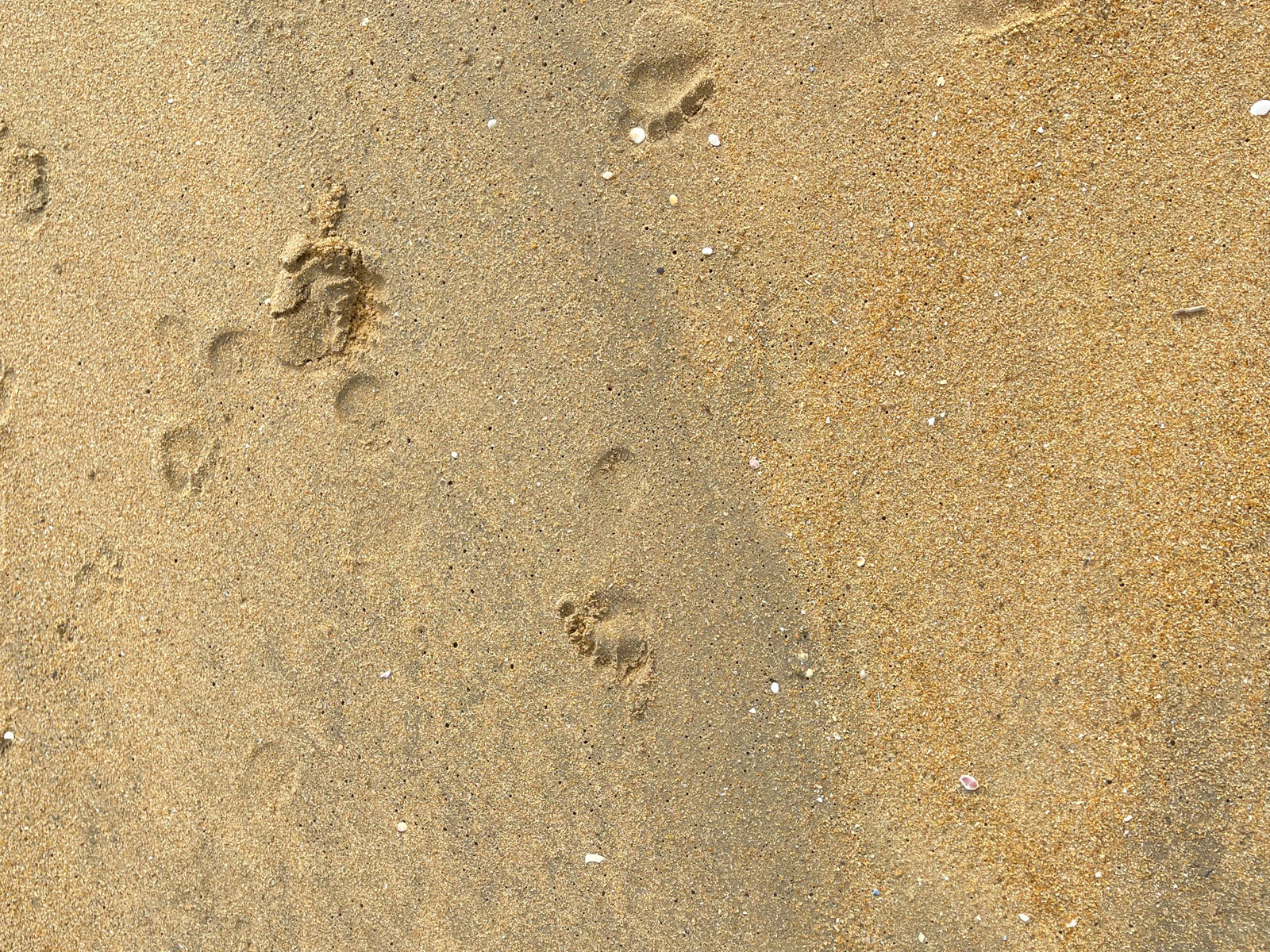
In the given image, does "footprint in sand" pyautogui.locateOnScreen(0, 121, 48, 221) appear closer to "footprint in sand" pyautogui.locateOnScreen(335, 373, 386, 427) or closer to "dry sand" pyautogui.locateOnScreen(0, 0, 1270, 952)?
"dry sand" pyautogui.locateOnScreen(0, 0, 1270, 952)

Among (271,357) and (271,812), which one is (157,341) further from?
(271,812)

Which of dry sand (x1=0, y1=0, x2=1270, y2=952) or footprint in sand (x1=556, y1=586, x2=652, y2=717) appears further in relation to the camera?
footprint in sand (x1=556, y1=586, x2=652, y2=717)

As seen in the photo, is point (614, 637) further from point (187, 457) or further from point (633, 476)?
point (187, 457)

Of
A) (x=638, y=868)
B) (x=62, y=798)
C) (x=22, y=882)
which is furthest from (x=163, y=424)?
(x=638, y=868)

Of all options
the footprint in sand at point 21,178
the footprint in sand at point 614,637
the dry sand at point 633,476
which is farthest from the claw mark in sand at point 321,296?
the footprint in sand at point 614,637

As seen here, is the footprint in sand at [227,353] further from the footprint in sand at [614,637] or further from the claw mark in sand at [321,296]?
the footprint in sand at [614,637]

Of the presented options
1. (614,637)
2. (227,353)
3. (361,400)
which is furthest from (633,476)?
(227,353)

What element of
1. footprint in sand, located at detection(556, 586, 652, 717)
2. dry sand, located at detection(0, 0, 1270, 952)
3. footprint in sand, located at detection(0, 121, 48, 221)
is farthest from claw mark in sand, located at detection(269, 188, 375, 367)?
footprint in sand, located at detection(556, 586, 652, 717)
